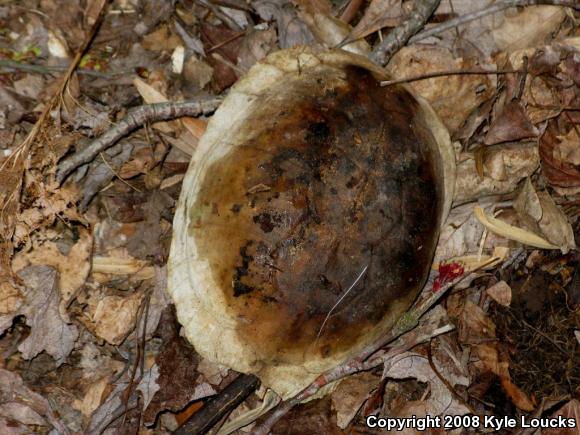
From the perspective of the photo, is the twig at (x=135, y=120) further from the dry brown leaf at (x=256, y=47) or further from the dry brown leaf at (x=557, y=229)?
the dry brown leaf at (x=557, y=229)

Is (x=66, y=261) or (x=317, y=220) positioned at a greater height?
(x=317, y=220)

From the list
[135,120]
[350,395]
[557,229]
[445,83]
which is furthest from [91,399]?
[557,229]

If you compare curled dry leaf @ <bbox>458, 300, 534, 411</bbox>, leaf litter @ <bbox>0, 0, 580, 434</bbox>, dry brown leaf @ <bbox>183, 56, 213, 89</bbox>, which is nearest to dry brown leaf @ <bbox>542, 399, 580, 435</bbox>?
leaf litter @ <bbox>0, 0, 580, 434</bbox>

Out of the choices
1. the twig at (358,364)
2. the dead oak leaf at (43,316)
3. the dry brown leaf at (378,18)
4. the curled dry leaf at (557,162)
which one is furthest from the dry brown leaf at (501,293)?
the dead oak leaf at (43,316)

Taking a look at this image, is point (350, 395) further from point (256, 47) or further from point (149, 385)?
point (256, 47)


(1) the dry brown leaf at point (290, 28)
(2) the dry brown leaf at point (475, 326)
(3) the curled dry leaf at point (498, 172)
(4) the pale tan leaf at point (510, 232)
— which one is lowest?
(2) the dry brown leaf at point (475, 326)
